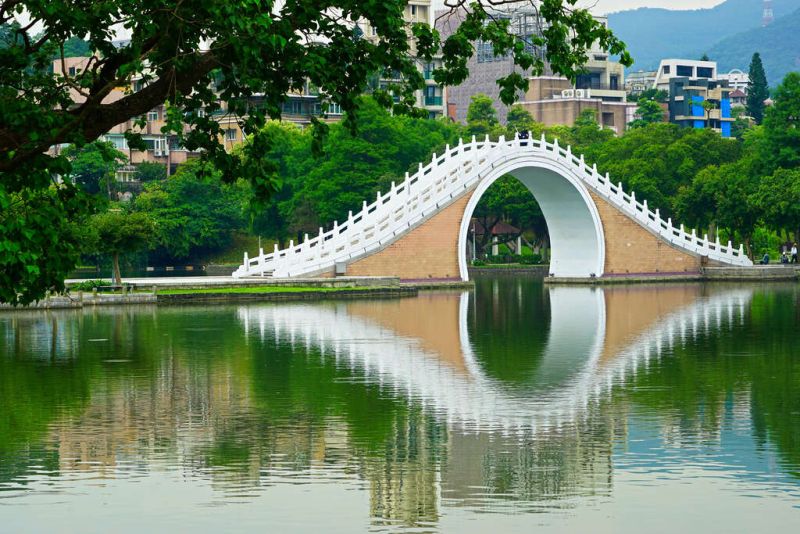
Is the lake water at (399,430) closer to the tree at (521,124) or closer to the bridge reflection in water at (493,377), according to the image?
the bridge reflection in water at (493,377)

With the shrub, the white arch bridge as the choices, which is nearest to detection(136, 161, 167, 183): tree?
the white arch bridge

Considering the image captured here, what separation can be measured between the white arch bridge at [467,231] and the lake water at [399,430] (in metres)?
20.4

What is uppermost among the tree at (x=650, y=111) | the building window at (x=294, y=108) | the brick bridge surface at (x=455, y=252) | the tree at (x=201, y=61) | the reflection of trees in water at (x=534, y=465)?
the tree at (x=650, y=111)

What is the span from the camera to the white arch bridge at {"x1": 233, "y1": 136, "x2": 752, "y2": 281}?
2164 inches

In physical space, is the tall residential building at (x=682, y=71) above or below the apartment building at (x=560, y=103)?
above

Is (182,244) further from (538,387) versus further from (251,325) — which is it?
(538,387)

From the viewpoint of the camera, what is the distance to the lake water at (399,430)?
44.7ft

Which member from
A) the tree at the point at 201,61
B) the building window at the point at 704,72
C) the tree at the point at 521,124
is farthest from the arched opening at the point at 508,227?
the tree at the point at 201,61

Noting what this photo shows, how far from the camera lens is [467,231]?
63.7 meters

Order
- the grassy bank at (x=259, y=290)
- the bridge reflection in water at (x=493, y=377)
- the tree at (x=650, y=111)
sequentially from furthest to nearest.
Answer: the tree at (x=650, y=111), the grassy bank at (x=259, y=290), the bridge reflection in water at (x=493, y=377)

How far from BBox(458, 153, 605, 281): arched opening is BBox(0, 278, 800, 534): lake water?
95.6 feet

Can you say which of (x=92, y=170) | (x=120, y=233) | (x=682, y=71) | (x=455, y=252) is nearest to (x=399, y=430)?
(x=120, y=233)

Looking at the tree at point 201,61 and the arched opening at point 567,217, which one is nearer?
the tree at point 201,61

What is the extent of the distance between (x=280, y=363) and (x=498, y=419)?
8399 mm
